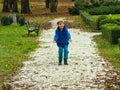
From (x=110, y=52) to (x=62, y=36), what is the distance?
12.0ft

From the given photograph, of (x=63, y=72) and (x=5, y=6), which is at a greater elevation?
(x=63, y=72)

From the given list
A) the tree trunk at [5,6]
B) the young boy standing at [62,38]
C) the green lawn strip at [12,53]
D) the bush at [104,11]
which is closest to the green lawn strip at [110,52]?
the young boy standing at [62,38]

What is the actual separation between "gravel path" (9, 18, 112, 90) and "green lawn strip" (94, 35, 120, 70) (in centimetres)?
29

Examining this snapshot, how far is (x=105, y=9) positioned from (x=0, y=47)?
90.4ft

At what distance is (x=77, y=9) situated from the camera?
50.4m

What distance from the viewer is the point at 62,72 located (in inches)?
523

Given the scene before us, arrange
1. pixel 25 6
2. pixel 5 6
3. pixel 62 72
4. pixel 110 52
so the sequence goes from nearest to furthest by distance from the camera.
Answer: pixel 62 72 → pixel 110 52 → pixel 25 6 → pixel 5 6

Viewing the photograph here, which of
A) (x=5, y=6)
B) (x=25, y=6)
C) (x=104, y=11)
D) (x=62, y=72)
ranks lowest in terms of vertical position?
(x=5, y=6)

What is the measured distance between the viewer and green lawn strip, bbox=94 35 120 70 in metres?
15.6

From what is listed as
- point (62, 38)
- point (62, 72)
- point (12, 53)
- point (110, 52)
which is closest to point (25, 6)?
point (12, 53)

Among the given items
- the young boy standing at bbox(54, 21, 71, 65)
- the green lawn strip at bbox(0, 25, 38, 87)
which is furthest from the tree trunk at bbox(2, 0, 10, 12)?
the young boy standing at bbox(54, 21, 71, 65)

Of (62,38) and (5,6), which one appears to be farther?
(5,6)

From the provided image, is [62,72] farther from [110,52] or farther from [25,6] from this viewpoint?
[25,6]

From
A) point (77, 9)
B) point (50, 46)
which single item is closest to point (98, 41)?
point (50, 46)
